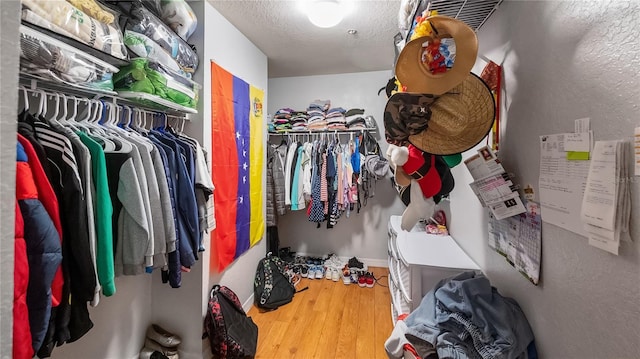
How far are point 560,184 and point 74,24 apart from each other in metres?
1.80

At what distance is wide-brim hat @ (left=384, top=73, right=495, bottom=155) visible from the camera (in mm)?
990

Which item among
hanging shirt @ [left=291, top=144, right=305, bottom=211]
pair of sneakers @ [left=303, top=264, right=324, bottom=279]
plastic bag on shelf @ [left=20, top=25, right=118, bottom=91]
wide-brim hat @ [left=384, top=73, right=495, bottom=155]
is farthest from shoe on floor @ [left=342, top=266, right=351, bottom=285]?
plastic bag on shelf @ [left=20, top=25, right=118, bottom=91]

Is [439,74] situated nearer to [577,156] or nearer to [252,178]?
[577,156]

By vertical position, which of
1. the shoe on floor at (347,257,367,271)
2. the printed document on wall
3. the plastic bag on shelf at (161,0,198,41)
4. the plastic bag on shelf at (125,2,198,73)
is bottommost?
the shoe on floor at (347,257,367,271)

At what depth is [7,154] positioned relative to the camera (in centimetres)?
33

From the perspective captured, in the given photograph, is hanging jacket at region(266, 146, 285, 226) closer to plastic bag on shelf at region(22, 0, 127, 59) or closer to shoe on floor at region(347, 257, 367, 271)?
shoe on floor at region(347, 257, 367, 271)

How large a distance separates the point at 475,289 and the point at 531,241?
0.96 ft

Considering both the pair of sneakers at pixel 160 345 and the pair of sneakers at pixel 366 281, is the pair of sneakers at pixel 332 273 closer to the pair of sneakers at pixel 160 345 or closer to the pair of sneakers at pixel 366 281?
the pair of sneakers at pixel 366 281

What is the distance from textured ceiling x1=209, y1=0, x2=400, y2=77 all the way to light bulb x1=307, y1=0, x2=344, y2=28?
0.21 m

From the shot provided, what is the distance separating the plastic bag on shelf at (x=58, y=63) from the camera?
81cm

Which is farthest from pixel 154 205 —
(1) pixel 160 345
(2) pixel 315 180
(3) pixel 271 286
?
(2) pixel 315 180

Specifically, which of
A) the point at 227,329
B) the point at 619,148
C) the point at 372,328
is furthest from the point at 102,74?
the point at 372,328

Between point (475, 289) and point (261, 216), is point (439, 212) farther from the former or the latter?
point (261, 216)

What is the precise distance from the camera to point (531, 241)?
3.15ft
